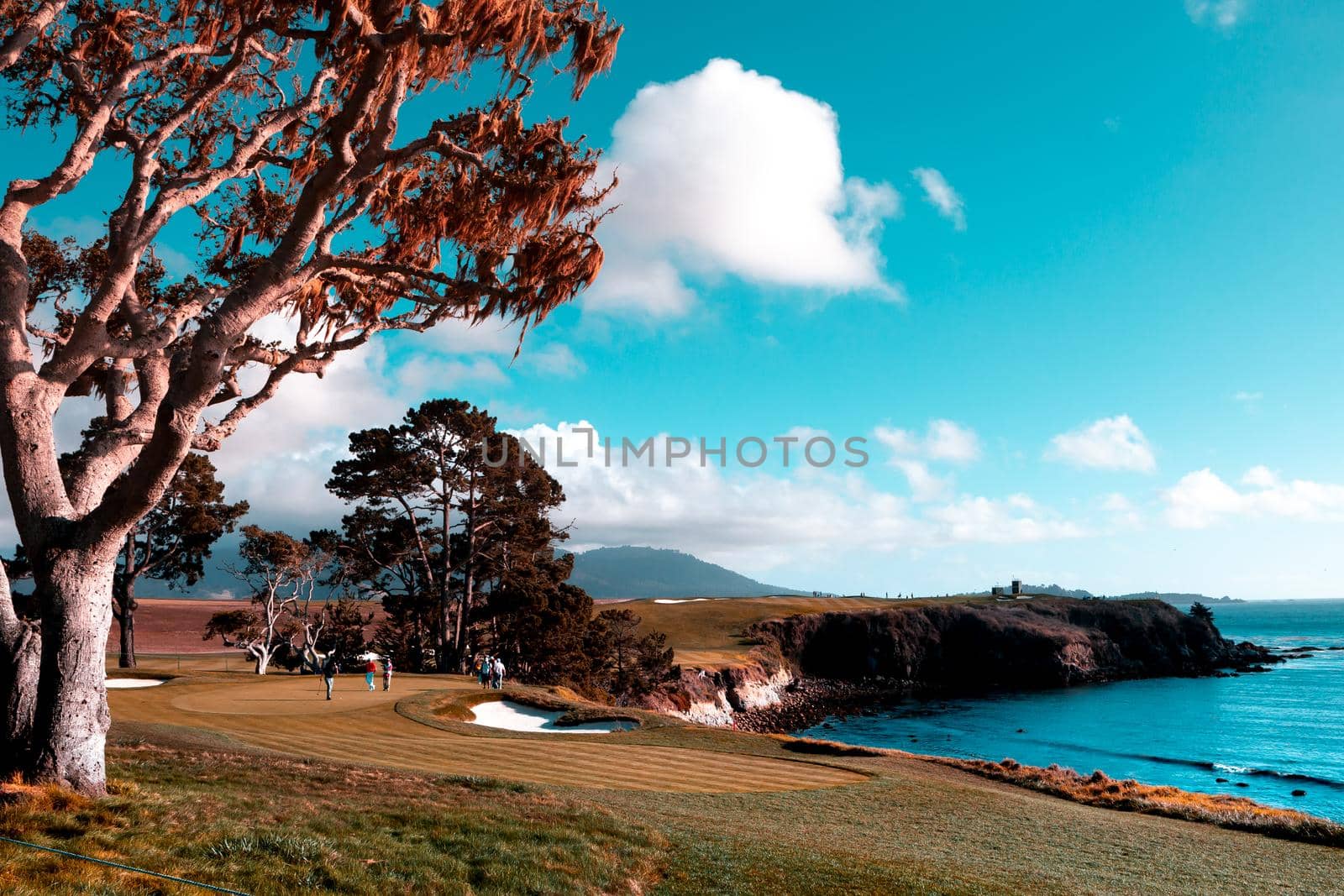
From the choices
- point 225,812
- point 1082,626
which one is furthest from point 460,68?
point 1082,626

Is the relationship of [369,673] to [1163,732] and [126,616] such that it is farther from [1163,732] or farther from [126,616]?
[1163,732]

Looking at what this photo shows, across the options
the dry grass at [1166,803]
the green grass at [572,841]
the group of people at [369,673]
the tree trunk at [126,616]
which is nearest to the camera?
the green grass at [572,841]

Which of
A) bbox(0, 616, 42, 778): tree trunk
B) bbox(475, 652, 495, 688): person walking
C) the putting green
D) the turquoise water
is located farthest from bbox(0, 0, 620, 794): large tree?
the turquoise water

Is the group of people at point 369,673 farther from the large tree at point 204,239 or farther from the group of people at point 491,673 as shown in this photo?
the large tree at point 204,239

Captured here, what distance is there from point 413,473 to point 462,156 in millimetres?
39000

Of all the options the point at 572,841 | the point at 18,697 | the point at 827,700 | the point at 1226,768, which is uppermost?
the point at 18,697

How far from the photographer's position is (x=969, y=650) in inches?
3893

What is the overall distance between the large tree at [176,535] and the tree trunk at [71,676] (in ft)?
139

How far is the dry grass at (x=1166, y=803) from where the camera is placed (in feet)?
61.1

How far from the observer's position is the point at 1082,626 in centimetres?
10794

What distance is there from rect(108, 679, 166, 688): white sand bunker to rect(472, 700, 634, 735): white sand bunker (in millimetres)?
17558

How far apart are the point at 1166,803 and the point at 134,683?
145 ft

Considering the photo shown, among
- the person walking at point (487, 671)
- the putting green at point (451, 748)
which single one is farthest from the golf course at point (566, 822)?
the person walking at point (487, 671)

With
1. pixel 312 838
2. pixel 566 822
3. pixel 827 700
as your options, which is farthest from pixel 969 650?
pixel 312 838
